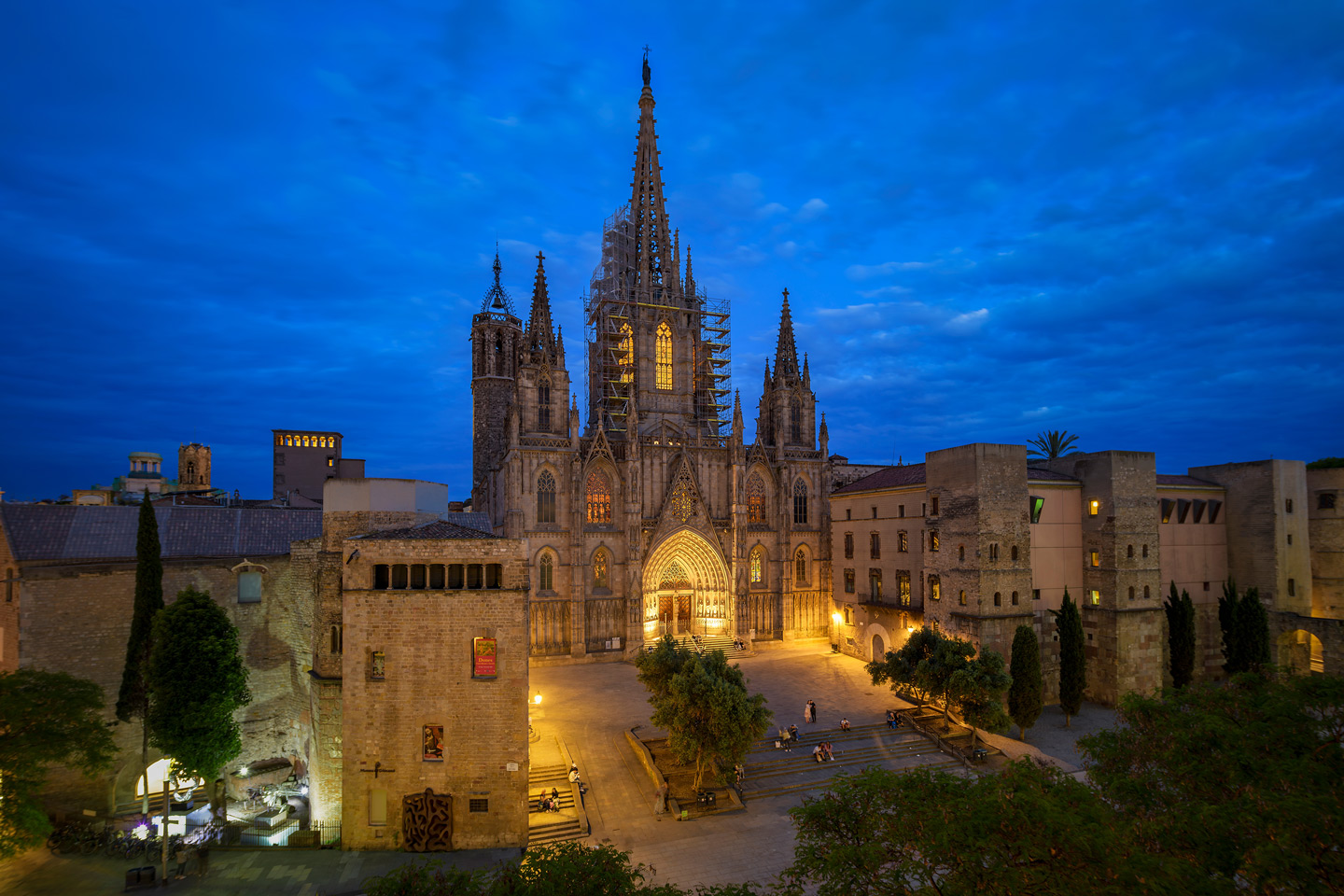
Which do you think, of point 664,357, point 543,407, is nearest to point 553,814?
point 543,407

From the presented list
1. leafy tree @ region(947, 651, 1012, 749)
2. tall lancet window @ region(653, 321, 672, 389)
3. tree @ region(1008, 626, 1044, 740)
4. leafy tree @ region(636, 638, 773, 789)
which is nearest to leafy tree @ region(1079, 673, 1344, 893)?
leafy tree @ region(947, 651, 1012, 749)

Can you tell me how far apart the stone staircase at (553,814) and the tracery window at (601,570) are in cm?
1826

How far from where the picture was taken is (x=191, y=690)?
2077 centimetres

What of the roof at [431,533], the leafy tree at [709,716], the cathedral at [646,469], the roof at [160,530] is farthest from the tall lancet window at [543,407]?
the leafy tree at [709,716]

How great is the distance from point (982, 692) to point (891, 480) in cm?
1782

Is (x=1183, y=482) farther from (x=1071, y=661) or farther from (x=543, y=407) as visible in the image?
(x=543, y=407)

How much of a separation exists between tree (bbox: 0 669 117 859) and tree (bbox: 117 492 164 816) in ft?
2.69

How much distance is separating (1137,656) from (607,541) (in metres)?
31.2

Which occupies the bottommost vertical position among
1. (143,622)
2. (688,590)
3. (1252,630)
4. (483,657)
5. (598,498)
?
(1252,630)

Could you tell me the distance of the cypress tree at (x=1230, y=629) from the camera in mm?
34219

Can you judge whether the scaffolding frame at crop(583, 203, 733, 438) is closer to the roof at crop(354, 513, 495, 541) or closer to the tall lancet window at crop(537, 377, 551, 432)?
the tall lancet window at crop(537, 377, 551, 432)

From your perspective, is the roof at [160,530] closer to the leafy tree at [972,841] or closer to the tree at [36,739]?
the tree at [36,739]

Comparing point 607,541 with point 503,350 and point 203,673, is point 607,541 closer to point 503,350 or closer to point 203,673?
point 503,350

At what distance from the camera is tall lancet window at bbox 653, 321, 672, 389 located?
49.7 metres
